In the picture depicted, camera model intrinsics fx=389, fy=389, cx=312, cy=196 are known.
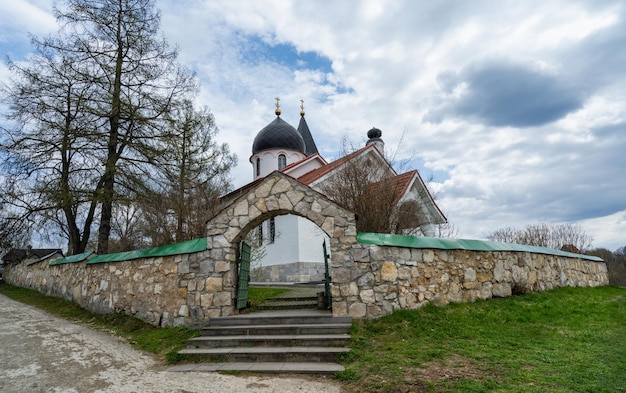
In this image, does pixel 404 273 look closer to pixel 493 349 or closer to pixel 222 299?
pixel 493 349

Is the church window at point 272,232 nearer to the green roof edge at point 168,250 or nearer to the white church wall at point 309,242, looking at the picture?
the white church wall at point 309,242

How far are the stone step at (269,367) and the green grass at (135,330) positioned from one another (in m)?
0.52

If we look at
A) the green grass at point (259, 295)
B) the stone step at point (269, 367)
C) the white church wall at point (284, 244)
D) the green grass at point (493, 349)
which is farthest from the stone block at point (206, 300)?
the white church wall at point (284, 244)

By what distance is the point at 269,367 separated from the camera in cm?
543

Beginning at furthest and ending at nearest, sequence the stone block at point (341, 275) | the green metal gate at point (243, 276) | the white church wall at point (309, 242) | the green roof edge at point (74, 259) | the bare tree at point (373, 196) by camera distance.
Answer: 1. the white church wall at point (309, 242)
2. the green roof edge at point (74, 259)
3. the bare tree at point (373, 196)
4. the green metal gate at point (243, 276)
5. the stone block at point (341, 275)

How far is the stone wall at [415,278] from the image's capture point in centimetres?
694

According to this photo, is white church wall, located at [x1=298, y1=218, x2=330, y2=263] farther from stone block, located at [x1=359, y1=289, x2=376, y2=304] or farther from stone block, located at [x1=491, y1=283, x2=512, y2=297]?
stone block, located at [x1=359, y1=289, x2=376, y2=304]

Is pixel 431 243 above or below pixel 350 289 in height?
above

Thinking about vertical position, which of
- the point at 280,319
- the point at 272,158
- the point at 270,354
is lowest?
the point at 270,354

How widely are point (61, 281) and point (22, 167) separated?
371 cm

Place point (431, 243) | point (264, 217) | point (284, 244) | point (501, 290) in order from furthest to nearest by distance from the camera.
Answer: point (284, 244)
point (501, 290)
point (264, 217)
point (431, 243)

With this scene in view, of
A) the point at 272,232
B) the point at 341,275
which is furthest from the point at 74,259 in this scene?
the point at 272,232

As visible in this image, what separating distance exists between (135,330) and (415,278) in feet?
18.6

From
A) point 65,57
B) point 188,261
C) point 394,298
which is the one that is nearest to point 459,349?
point 394,298
